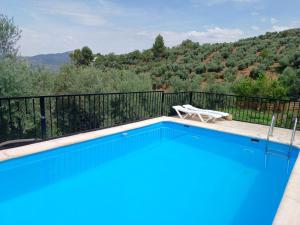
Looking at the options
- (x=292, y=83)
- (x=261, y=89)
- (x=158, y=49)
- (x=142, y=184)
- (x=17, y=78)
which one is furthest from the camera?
(x=158, y=49)

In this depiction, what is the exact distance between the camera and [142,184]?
3.41 m

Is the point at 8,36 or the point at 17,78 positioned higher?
the point at 8,36

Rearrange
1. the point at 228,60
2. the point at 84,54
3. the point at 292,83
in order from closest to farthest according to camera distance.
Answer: the point at 292,83
the point at 228,60
the point at 84,54

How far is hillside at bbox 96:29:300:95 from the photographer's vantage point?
16934 mm

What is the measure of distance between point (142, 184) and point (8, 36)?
21.4 feet

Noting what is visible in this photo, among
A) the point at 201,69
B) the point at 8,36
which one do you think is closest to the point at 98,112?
the point at 8,36

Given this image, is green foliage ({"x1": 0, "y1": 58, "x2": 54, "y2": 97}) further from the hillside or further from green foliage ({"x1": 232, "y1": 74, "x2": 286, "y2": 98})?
green foliage ({"x1": 232, "y1": 74, "x2": 286, "y2": 98})

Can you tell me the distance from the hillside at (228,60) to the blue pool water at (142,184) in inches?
375

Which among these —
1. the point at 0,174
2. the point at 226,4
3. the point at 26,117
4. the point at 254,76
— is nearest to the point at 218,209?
the point at 0,174

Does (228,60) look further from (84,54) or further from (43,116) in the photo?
(43,116)

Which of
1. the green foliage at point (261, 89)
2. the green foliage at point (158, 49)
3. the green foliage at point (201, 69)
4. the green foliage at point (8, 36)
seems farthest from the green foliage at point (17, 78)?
the green foliage at point (158, 49)

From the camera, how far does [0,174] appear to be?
332cm

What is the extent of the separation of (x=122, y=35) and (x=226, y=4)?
32.6 feet

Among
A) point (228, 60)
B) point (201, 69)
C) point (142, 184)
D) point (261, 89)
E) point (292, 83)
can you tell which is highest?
point (228, 60)
